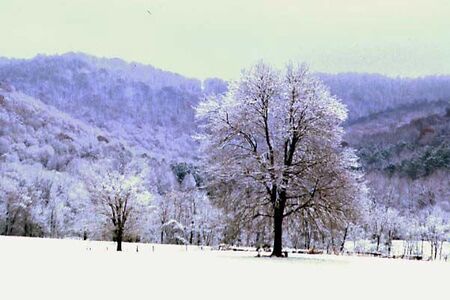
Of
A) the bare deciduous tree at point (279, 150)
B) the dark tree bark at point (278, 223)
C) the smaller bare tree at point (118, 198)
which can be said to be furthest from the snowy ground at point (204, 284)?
the smaller bare tree at point (118, 198)

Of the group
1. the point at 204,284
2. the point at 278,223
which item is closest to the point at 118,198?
the point at 278,223

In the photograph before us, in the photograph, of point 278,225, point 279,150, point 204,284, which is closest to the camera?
point 204,284

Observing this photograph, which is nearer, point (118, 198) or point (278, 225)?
point (278, 225)

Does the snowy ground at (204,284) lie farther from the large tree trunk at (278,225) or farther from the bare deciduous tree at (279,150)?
the large tree trunk at (278,225)

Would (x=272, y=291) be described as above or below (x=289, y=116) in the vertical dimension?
below

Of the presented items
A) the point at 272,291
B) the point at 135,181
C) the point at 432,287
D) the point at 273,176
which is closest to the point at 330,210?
the point at 273,176

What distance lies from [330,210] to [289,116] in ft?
17.4

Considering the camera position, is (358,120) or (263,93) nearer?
(263,93)

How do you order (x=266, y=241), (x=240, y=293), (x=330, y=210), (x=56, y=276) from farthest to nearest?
(x=266, y=241) < (x=330, y=210) < (x=56, y=276) < (x=240, y=293)

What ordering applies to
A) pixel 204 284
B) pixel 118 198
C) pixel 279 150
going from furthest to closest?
pixel 118 198 < pixel 279 150 < pixel 204 284

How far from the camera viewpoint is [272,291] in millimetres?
12914

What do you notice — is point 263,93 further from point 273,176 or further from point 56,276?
point 56,276

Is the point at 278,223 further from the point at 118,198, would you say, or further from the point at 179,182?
the point at 179,182

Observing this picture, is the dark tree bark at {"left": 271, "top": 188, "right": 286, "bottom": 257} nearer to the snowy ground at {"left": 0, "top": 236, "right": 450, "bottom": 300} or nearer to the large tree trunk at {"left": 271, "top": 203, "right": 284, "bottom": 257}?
the large tree trunk at {"left": 271, "top": 203, "right": 284, "bottom": 257}
